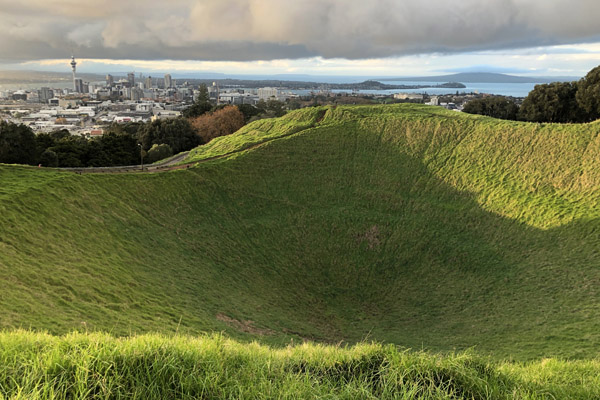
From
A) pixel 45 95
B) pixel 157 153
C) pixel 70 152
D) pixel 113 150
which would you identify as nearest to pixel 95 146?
pixel 113 150

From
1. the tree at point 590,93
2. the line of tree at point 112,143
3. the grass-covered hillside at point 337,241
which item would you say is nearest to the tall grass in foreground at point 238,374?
the grass-covered hillside at point 337,241

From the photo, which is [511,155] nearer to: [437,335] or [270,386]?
[437,335]

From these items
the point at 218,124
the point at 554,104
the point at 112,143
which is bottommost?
the point at 112,143

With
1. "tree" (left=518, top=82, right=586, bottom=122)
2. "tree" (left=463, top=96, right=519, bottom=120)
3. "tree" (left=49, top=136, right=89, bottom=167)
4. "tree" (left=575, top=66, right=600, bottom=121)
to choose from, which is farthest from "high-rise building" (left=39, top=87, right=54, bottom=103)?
"tree" (left=575, top=66, right=600, bottom=121)

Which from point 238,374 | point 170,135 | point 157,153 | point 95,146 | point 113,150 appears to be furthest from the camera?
point 170,135

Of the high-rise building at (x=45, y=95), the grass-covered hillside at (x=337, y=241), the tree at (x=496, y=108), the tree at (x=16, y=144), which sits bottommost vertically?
the grass-covered hillside at (x=337, y=241)

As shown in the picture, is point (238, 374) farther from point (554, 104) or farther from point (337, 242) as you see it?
point (554, 104)

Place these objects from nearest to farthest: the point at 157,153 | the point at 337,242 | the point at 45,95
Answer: the point at 337,242, the point at 157,153, the point at 45,95

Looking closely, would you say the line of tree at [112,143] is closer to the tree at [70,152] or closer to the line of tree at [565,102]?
the tree at [70,152]
